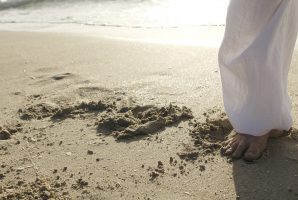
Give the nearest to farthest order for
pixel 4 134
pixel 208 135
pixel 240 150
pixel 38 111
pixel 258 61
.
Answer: pixel 258 61 → pixel 240 150 → pixel 208 135 → pixel 4 134 → pixel 38 111

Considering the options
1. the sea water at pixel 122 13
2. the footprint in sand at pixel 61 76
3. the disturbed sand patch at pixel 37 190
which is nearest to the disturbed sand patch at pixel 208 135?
the disturbed sand patch at pixel 37 190

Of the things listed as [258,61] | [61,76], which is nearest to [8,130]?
[61,76]

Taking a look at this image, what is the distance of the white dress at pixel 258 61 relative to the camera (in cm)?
206

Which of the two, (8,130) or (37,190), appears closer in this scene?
(37,190)

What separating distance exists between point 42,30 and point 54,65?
80.1 inches

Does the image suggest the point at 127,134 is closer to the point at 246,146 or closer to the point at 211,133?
the point at 211,133

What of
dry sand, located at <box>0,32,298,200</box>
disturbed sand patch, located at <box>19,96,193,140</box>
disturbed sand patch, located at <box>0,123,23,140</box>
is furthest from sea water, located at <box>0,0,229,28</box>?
disturbed sand patch, located at <box>0,123,23,140</box>

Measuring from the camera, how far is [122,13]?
631 cm

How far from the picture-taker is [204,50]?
13.4 ft

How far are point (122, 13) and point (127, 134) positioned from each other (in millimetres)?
3996

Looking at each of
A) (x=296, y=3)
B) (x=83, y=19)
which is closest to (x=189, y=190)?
(x=296, y=3)

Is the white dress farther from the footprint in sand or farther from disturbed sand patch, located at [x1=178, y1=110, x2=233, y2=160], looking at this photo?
the footprint in sand

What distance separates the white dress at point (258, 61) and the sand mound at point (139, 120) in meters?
0.48

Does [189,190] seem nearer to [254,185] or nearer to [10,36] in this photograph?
[254,185]
